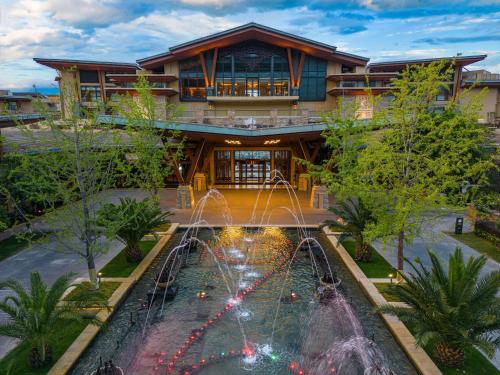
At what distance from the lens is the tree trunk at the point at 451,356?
8.51 metres

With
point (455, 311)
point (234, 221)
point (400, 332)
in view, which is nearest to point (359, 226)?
point (400, 332)

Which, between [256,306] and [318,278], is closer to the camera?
[256,306]

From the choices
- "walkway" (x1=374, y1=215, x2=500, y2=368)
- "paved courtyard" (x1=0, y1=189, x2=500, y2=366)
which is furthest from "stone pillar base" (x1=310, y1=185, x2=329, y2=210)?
"walkway" (x1=374, y1=215, x2=500, y2=368)

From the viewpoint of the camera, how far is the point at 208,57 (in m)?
38.4

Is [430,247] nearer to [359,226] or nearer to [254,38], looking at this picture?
[359,226]

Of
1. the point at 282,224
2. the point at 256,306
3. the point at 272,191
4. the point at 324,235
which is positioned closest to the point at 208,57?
the point at 272,191

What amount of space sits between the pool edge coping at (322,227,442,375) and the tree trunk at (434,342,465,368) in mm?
317

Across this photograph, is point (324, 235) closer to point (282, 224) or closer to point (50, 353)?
point (282, 224)

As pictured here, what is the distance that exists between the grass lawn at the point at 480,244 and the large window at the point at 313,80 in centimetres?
2428

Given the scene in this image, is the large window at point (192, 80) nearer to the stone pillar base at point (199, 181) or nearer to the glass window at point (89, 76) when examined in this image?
the stone pillar base at point (199, 181)

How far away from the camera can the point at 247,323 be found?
429 inches

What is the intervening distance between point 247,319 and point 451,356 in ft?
18.8

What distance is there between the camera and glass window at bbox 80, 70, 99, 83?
5497 centimetres

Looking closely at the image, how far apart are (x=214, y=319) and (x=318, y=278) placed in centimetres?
495
